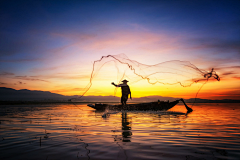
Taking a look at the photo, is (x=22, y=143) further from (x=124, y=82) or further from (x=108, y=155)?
(x=124, y=82)

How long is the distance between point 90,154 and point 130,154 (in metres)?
1.34

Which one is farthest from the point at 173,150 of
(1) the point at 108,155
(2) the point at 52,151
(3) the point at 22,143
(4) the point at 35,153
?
(3) the point at 22,143

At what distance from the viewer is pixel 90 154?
5.54 m

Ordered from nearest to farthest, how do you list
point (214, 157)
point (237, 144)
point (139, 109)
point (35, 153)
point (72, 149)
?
point (214, 157), point (35, 153), point (72, 149), point (237, 144), point (139, 109)

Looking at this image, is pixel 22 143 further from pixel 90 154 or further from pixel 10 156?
pixel 90 154

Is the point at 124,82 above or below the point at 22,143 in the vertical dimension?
above

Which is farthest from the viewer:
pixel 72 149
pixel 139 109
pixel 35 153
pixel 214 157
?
pixel 139 109

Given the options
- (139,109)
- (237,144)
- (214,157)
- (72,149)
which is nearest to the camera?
(214,157)

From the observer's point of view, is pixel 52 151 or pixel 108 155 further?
pixel 52 151

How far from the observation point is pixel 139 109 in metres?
26.9

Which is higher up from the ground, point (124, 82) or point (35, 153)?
point (124, 82)

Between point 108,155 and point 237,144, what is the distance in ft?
18.1

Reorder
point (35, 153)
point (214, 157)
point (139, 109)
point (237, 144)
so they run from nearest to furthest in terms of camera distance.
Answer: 1. point (214, 157)
2. point (35, 153)
3. point (237, 144)
4. point (139, 109)

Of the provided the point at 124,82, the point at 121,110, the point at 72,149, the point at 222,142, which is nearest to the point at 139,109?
the point at 121,110
